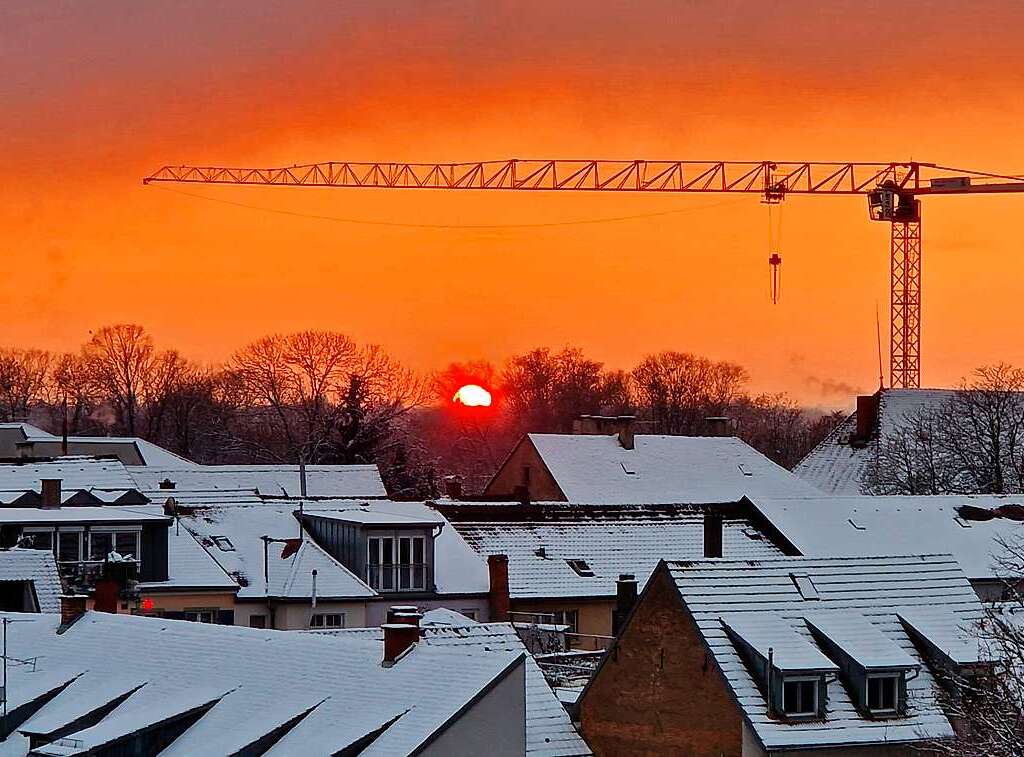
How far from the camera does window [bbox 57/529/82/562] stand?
5184 cm

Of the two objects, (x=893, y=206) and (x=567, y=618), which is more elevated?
(x=893, y=206)

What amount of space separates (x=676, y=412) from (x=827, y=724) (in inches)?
4916

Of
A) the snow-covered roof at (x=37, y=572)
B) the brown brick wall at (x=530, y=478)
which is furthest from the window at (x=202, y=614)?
the brown brick wall at (x=530, y=478)

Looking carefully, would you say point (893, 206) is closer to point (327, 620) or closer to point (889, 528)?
point (889, 528)

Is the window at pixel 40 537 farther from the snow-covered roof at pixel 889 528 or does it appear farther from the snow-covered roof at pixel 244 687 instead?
the snow-covered roof at pixel 889 528

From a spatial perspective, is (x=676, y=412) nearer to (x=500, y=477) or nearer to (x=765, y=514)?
(x=500, y=477)

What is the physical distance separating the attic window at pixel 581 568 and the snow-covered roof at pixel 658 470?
44.8 ft

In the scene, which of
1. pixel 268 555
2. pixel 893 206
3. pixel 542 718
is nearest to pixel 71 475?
pixel 268 555

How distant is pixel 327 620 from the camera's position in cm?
5331

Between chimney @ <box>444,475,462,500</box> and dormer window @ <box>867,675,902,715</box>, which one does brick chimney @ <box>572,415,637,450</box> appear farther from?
dormer window @ <box>867,675,902,715</box>

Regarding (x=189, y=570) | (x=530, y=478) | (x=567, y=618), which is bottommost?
(x=567, y=618)

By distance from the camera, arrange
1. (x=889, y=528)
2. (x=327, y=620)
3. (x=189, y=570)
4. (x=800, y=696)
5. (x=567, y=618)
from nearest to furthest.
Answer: (x=800, y=696) < (x=189, y=570) < (x=327, y=620) < (x=567, y=618) < (x=889, y=528)

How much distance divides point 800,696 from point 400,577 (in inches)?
857

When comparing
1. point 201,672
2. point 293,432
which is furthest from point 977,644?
point 293,432
